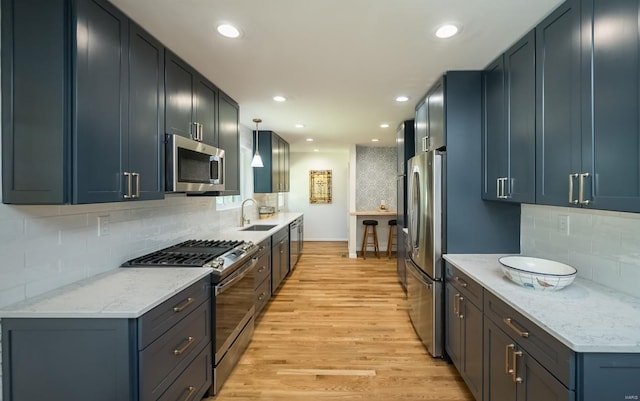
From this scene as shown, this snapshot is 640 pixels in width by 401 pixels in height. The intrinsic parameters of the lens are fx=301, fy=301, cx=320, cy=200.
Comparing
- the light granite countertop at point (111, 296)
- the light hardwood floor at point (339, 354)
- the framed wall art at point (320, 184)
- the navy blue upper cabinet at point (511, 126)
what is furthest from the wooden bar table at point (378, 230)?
the light granite countertop at point (111, 296)

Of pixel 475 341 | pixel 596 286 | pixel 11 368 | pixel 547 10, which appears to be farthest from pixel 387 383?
pixel 547 10

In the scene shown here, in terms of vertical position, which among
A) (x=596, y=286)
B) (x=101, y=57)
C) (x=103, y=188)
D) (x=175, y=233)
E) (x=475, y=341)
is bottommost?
(x=475, y=341)

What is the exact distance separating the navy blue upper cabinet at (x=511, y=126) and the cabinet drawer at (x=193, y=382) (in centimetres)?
232

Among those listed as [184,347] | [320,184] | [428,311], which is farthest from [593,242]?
[320,184]

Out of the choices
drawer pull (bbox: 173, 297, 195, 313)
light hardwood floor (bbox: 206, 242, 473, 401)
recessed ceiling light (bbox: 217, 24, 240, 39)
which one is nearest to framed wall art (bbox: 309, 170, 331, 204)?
light hardwood floor (bbox: 206, 242, 473, 401)

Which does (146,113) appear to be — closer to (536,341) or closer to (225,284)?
(225,284)

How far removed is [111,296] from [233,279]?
3.01 feet

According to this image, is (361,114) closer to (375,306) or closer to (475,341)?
(375,306)

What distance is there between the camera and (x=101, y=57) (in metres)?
1.56

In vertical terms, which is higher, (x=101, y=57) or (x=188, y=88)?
(x=188, y=88)

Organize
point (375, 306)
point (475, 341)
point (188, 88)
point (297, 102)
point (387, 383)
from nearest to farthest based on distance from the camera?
point (475, 341) → point (387, 383) → point (188, 88) → point (297, 102) → point (375, 306)

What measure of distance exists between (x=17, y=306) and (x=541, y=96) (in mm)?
2936

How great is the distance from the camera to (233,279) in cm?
232

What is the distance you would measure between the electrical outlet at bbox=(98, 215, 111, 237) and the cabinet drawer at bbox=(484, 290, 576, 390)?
241 cm
